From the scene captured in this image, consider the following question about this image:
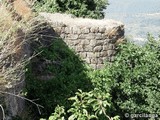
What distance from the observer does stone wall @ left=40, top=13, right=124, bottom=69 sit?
1323 centimetres

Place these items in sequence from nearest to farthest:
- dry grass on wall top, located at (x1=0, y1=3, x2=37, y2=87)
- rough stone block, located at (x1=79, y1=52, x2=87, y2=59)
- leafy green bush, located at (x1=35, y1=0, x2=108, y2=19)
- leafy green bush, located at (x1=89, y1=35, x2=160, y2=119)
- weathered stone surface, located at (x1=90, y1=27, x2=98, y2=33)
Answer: dry grass on wall top, located at (x1=0, y1=3, x2=37, y2=87), leafy green bush, located at (x1=89, y1=35, x2=160, y2=119), weathered stone surface, located at (x1=90, y1=27, x2=98, y2=33), rough stone block, located at (x1=79, y1=52, x2=87, y2=59), leafy green bush, located at (x1=35, y1=0, x2=108, y2=19)

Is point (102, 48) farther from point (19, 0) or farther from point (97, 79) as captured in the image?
point (19, 0)

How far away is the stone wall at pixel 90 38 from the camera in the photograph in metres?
13.2

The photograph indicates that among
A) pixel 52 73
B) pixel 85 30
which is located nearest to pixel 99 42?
pixel 85 30

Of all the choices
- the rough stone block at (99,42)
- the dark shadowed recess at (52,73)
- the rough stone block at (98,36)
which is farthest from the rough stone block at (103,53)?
the dark shadowed recess at (52,73)

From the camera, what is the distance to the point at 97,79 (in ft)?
39.4

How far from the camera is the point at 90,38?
1324cm

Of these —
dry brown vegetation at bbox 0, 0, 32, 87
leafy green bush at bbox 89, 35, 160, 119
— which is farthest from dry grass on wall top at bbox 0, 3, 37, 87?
leafy green bush at bbox 89, 35, 160, 119

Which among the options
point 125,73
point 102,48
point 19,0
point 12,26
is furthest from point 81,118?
point 102,48

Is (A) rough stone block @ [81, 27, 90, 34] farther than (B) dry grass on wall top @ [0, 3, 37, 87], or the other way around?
(A) rough stone block @ [81, 27, 90, 34]

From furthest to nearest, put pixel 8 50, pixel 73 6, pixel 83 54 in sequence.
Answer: pixel 73 6, pixel 83 54, pixel 8 50

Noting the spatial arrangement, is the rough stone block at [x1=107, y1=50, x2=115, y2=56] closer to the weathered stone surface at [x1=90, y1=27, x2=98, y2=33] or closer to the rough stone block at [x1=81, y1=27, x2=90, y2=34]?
the weathered stone surface at [x1=90, y1=27, x2=98, y2=33]

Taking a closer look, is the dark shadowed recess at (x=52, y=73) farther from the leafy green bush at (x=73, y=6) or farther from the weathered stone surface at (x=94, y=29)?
the leafy green bush at (x=73, y=6)

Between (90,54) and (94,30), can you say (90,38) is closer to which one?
(94,30)
